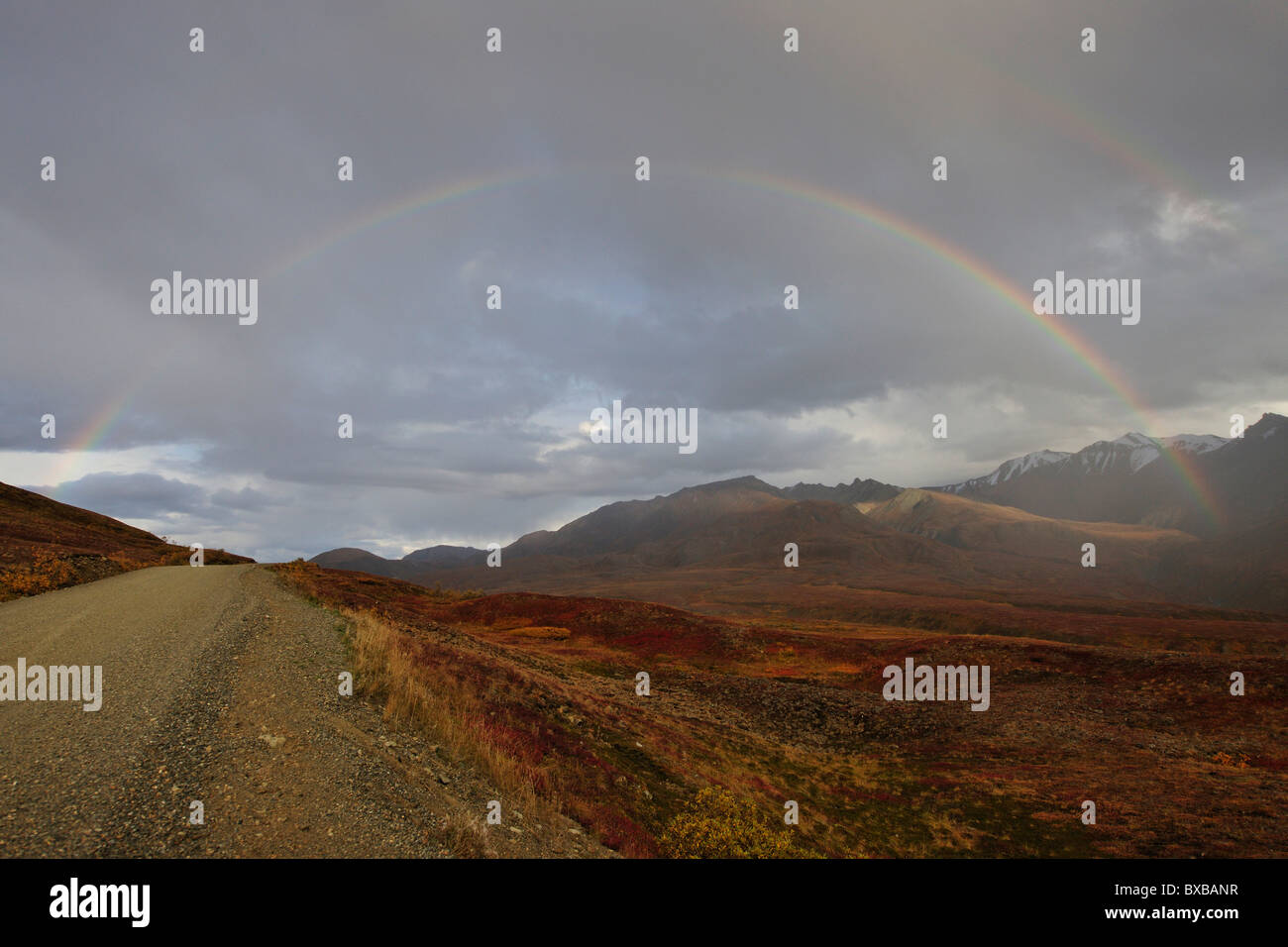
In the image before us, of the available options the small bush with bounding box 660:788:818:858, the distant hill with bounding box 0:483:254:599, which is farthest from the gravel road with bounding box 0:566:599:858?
the distant hill with bounding box 0:483:254:599

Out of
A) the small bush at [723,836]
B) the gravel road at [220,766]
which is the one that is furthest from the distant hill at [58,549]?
the small bush at [723,836]

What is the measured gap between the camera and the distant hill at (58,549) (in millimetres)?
23628

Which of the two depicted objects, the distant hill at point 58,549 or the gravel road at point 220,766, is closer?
the gravel road at point 220,766

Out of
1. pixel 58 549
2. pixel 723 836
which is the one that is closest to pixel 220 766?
pixel 723 836

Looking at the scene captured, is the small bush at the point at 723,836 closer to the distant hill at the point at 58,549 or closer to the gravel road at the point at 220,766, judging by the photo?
the gravel road at the point at 220,766

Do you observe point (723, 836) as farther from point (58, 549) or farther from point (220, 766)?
point (58, 549)

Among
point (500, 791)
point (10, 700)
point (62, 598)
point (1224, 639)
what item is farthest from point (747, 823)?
point (1224, 639)

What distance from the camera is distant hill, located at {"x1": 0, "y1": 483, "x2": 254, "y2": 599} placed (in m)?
23.6

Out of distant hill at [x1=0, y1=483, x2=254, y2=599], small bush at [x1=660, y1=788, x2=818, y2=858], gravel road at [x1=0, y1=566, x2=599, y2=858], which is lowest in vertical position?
small bush at [x1=660, y1=788, x2=818, y2=858]

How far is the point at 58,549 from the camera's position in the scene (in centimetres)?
3048

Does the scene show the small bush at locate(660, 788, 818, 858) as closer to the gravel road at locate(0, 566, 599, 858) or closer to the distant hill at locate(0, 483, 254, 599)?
the gravel road at locate(0, 566, 599, 858)

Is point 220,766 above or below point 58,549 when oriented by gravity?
below
